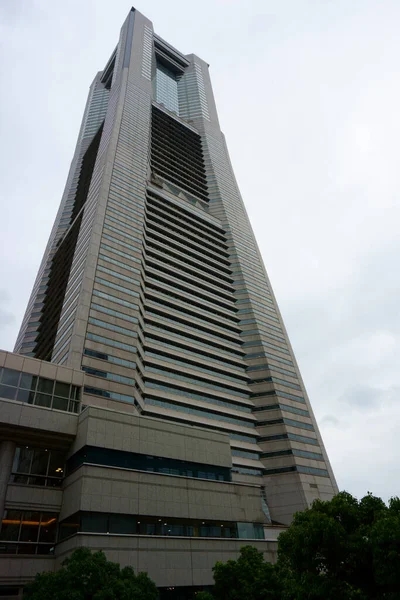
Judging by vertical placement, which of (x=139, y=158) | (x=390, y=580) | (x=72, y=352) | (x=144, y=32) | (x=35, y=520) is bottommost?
(x=390, y=580)

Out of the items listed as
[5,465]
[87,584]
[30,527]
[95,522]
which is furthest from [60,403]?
[87,584]

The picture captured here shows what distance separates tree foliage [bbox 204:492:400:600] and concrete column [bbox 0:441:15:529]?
22156mm

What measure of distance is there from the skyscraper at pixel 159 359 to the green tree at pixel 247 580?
670 cm

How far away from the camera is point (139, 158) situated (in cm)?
9794

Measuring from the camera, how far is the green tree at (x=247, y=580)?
30188mm

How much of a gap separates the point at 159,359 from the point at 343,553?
48.8 meters

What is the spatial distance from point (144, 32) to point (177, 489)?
501ft

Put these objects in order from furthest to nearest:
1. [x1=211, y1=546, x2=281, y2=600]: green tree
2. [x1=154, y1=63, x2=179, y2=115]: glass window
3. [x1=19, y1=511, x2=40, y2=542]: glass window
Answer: [x1=154, y1=63, x2=179, y2=115]: glass window < [x1=19, y1=511, x2=40, y2=542]: glass window < [x1=211, y1=546, x2=281, y2=600]: green tree

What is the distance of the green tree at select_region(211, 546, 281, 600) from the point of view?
30.2 m

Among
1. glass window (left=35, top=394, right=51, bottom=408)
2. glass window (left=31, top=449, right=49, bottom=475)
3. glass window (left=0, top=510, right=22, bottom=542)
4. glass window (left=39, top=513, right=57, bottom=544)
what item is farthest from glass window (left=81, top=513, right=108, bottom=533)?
glass window (left=35, top=394, right=51, bottom=408)

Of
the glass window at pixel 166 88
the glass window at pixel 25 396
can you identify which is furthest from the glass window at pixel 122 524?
the glass window at pixel 166 88

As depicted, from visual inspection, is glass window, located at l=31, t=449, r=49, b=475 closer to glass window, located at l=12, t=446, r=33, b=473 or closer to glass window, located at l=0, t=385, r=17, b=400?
glass window, located at l=12, t=446, r=33, b=473

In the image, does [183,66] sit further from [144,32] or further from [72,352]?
[72,352]

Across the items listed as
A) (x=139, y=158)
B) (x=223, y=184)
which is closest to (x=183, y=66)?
(x=223, y=184)
